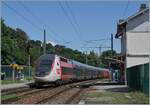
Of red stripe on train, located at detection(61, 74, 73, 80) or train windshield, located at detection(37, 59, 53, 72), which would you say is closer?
train windshield, located at detection(37, 59, 53, 72)

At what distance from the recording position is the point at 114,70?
61344mm

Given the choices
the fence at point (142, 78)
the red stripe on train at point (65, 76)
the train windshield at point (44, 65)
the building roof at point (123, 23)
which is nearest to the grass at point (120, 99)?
the fence at point (142, 78)

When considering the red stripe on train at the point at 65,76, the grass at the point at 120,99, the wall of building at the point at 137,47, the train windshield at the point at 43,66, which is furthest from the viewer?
the red stripe on train at the point at 65,76

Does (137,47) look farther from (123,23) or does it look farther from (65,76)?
(65,76)

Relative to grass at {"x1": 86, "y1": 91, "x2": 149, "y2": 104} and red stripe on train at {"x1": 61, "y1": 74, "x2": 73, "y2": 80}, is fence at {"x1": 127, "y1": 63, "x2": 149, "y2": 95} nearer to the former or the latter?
grass at {"x1": 86, "y1": 91, "x2": 149, "y2": 104}

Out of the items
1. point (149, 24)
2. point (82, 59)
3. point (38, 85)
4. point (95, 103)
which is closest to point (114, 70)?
point (149, 24)

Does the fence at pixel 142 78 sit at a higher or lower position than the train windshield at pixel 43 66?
lower

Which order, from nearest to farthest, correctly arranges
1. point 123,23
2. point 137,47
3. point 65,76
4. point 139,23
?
1. point 137,47
2. point 139,23
3. point 65,76
4. point 123,23

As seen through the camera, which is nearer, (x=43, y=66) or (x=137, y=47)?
(x=43, y=66)

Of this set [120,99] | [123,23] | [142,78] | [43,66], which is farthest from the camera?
[123,23]

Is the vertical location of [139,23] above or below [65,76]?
above

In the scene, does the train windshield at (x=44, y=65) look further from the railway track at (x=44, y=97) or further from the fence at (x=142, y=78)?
the fence at (x=142, y=78)

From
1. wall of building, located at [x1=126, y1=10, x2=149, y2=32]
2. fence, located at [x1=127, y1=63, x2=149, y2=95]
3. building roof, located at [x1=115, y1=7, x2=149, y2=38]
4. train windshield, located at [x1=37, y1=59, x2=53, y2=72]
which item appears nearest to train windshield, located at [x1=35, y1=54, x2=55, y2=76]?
train windshield, located at [x1=37, y1=59, x2=53, y2=72]

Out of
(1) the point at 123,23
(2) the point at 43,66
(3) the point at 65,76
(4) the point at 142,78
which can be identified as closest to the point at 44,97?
(4) the point at 142,78
